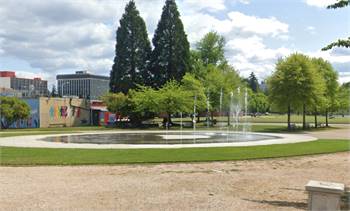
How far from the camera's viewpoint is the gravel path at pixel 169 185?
8.80 metres

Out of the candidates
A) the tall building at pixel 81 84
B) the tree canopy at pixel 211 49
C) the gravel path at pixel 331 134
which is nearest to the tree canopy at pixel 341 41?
the gravel path at pixel 331 134

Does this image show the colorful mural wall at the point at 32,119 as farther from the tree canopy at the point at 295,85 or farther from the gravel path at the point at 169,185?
the gravel path at the point at 169,185

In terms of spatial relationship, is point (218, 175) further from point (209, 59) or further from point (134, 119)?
point (209, 59)

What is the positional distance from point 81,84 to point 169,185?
112 meters

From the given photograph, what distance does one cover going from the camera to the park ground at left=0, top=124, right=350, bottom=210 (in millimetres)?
8805

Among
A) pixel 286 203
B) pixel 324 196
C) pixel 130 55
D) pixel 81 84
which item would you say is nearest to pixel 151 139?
pixel 286 203

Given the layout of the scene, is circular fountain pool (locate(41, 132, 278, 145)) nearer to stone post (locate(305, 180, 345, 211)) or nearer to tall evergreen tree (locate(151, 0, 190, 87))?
stone post (locate(305, 180, 345, 211))

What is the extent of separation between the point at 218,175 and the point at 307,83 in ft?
112

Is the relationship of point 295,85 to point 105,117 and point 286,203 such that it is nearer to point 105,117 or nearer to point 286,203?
point 105,117

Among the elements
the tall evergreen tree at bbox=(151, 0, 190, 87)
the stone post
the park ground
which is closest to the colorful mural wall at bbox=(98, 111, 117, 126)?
the tall evergreen tree at bbox=(151, 0, 190, 87)

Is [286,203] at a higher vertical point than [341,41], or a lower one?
lower

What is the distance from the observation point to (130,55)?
198ft

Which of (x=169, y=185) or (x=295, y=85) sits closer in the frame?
(x=169, y=185)

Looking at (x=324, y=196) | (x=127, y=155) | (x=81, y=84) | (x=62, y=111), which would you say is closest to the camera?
(x=324, y=196)
